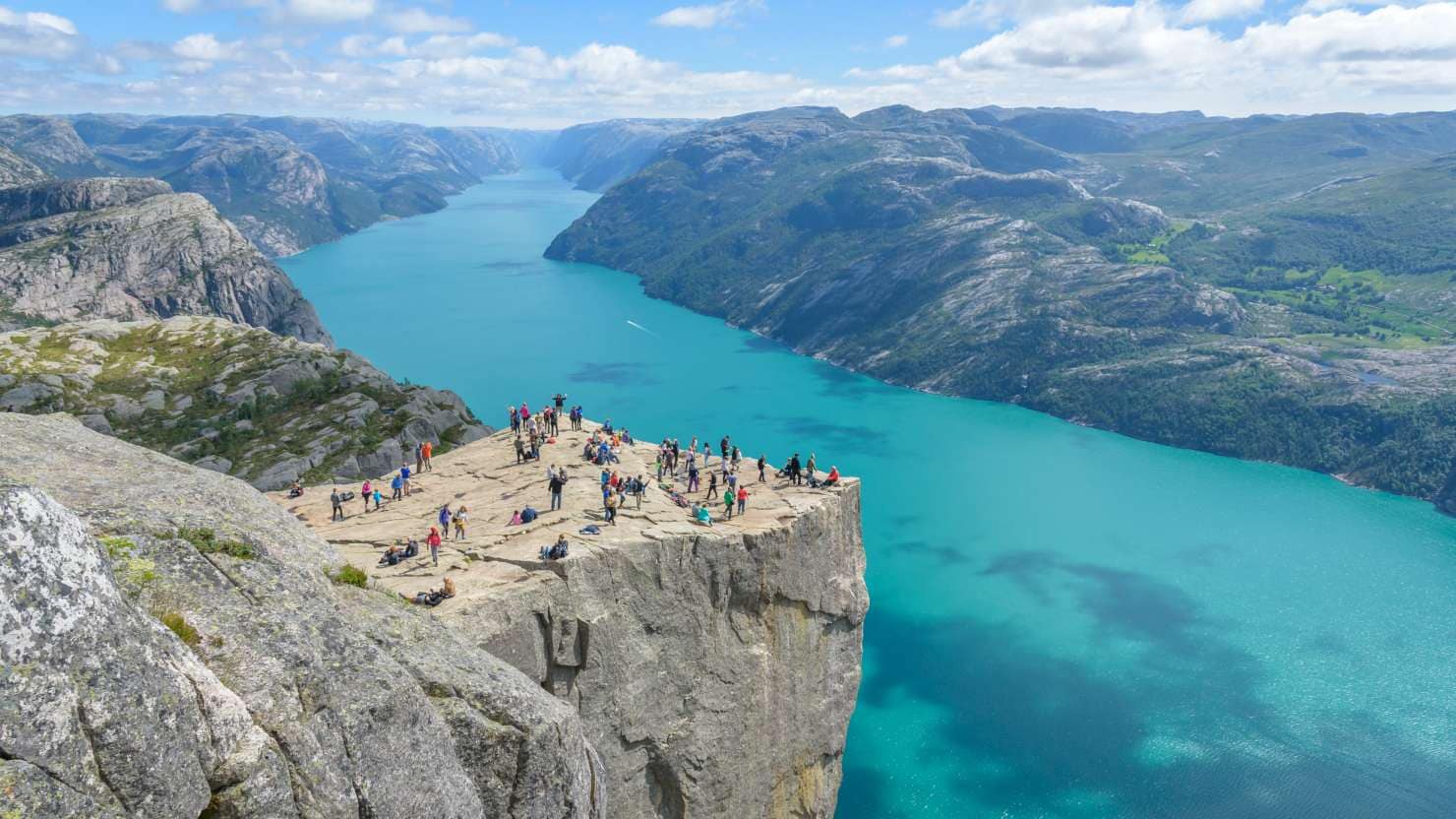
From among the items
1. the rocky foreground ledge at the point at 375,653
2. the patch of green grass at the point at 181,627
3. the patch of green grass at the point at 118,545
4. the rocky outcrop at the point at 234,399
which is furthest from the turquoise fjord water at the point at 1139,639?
the patch of green grass at the point at 118,545

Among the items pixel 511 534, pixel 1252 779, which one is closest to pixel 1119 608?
pixel 1252 779

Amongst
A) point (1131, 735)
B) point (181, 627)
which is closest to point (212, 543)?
point (181, 627)

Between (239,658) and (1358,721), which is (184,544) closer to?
(239,658)

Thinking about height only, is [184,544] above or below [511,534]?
above

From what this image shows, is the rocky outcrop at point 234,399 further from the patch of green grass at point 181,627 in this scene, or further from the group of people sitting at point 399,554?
the patch of green grass at point 181,627

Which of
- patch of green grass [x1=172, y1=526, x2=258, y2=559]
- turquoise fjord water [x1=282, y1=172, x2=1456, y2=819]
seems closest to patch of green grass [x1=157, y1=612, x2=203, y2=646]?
patch of green grass [x1=172, y1=526, x2=258, y2=559]

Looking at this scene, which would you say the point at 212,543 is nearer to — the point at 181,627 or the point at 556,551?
the point at 181,627
